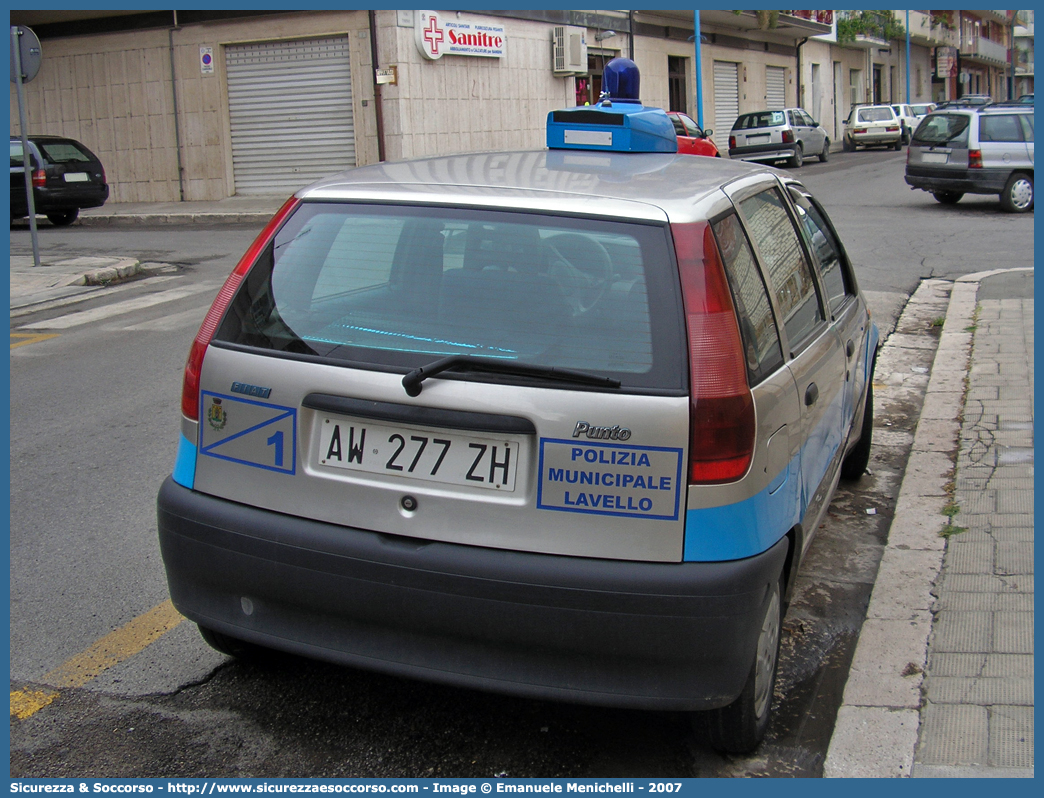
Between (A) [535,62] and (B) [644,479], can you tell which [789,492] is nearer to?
(B) [644,479]

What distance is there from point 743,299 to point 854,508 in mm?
2473

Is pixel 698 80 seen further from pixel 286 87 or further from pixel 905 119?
pixel 286 87

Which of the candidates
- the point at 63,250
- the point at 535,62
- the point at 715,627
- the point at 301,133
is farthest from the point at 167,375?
the point at 535,62

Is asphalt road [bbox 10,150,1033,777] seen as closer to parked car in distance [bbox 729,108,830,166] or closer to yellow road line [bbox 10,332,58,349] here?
yellow road line [bbox 10,332,58,349]

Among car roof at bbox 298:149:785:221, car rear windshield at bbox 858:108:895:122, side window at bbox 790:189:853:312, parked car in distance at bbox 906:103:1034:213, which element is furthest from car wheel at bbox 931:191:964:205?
car rear windshield at bbox 858:108:895:122

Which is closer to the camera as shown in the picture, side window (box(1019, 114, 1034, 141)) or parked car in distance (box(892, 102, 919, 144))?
side window (box(1019, 114, 1034, 141))

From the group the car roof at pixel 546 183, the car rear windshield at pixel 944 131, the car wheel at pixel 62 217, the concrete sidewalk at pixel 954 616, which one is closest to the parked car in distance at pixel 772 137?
the car rear windshield at pixel 944 131

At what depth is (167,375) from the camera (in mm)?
7309

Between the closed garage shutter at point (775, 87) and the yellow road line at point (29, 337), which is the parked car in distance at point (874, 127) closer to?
the closed garage shutter at point (775, 87)

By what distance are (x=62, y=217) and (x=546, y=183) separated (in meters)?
19.8

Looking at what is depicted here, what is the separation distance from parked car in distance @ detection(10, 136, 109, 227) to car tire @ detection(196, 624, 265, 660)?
17.5m

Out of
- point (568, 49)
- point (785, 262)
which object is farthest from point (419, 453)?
point (568, 49)

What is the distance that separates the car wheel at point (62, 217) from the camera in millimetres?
20047

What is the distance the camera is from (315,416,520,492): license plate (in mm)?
2529
